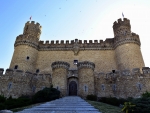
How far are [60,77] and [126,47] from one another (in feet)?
39.6

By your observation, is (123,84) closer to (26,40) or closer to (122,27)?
(122,27)

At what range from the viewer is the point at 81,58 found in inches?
1025

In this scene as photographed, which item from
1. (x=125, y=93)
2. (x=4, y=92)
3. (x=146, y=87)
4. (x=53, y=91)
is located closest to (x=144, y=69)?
(x=146, y=87)

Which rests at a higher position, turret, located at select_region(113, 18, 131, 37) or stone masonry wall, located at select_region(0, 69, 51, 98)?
turret, located at select_region(113, 18, 131, 37)

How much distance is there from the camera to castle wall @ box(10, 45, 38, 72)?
23.4 m

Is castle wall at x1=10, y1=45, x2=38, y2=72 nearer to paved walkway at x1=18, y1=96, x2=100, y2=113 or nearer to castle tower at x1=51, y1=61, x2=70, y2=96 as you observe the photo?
castle tower at x1=51, y1=61, x2=70, y2=96

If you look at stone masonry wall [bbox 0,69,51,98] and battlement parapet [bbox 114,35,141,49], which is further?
battlement parapet [bbox 114,35,141,49]

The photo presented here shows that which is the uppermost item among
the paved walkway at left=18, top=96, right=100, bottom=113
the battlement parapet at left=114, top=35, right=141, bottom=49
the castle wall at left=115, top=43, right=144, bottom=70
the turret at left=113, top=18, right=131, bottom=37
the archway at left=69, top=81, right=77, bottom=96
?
the turret at left=113, top=18, right=131, bottom=37

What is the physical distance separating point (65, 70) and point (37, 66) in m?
8.02

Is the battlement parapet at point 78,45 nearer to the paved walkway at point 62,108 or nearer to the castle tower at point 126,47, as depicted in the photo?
the castle tower at point 126,47

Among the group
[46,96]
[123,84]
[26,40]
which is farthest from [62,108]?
[26,40]

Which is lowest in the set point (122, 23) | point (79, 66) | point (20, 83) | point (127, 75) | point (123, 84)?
point (123, 84)

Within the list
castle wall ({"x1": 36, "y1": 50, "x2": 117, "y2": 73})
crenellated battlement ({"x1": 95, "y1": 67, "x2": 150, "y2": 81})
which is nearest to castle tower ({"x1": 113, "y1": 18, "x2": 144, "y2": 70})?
castle wall ({"x1": 36, "y1": 50, "x2": 117, "y2": 73})

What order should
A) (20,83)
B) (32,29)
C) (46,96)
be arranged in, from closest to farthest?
(46,96) < (20,83) < (32,29)
